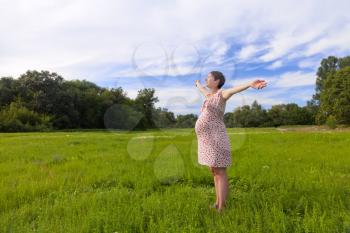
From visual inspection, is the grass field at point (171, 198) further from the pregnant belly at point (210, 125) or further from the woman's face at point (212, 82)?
the woman's face at point (212, 82)

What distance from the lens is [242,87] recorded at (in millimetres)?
5156

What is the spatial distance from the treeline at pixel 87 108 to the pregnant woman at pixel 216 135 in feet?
147

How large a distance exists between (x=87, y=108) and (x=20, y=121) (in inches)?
837

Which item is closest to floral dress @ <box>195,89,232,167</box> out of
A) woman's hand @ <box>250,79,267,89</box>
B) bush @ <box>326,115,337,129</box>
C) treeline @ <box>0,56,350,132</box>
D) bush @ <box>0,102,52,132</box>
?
woman's hand @ <box>250,79,267,89</box>

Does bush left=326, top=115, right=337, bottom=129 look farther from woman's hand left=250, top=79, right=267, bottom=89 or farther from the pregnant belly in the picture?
woman's hand left=250, top=79, right=267, bottom=89

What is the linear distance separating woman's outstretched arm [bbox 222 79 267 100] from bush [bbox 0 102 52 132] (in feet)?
164

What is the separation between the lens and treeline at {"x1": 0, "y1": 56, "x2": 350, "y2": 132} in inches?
2255

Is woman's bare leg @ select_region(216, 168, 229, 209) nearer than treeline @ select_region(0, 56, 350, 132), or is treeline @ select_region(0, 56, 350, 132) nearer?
woman's bare leg @ select_region(216, 168, 229, 209)

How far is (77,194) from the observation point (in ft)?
23.1

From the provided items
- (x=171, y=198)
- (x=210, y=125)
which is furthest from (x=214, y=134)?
(x=171, y=198)

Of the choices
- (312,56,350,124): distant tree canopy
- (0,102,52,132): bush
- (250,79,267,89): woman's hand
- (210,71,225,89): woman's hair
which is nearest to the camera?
(250,79,267,89): woman's hand

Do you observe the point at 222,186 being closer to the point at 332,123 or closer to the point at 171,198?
the point at 171,198

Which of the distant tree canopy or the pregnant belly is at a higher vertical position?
the distant tree canopy

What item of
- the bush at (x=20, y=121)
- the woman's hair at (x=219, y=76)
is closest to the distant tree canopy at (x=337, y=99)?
the bush at (x=20, y=121)
